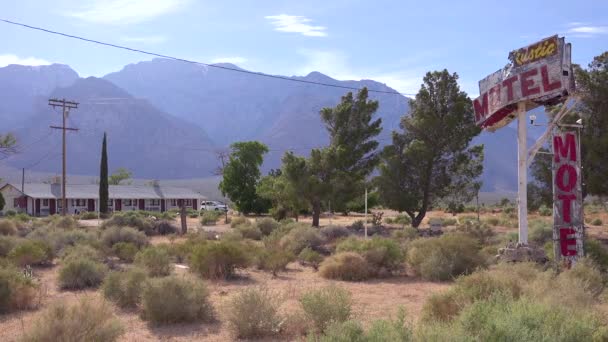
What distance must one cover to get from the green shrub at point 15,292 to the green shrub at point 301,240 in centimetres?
1092

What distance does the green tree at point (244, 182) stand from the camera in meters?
67.4

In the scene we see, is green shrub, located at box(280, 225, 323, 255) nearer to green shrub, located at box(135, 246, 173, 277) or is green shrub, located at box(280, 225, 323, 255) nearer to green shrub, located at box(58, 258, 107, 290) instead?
green shrub, located at box(135, 246, 173, 277)

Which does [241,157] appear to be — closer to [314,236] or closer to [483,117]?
[314,236]

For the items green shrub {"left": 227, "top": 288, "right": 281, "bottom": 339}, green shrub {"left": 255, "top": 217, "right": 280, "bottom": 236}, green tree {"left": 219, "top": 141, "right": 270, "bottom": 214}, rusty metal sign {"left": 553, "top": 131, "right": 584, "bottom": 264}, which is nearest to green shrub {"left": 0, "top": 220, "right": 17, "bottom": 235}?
green shrub {"left": 255, "top": 217, "right": 280, "bottom": 236}

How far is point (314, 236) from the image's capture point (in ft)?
82.5

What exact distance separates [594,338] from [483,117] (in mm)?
11125

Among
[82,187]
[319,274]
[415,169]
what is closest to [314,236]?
[319,274]

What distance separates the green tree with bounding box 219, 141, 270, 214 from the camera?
6744 centimetres

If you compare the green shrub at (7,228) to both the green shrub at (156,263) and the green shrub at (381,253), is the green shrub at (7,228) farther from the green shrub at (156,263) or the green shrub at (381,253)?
the green shrub at (381,253)

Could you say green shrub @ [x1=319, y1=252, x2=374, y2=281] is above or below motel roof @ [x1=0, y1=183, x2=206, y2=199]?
below

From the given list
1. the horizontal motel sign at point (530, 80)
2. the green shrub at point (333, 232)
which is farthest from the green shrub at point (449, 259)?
the green shrub at point (333, 232)

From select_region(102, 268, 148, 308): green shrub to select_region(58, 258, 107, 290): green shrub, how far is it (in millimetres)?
2828

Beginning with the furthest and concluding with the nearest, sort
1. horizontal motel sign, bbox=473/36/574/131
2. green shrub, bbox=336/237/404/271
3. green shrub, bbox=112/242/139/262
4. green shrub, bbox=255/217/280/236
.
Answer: green shrub, bbox=255/217/280/236 → green shrub, bbox=112/242/139/262 → green shrub, bbox=336/237/404/271 → horizontal motel sign, bbox=473/36/574/131

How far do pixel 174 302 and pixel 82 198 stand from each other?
6885 cm
